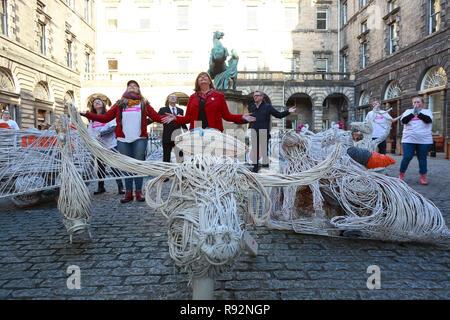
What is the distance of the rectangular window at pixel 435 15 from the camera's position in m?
15.6

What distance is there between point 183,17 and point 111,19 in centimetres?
724

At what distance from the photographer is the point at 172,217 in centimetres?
149

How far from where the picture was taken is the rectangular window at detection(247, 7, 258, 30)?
28.8 meters

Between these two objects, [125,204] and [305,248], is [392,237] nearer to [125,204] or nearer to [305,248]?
[305,248]

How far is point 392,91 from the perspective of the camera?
2022 cm

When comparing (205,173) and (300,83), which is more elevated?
(300,83)

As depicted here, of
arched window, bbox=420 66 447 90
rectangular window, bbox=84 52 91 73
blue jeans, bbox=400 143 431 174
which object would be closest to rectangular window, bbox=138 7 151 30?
rectangular window, bbox=84 52 91 73

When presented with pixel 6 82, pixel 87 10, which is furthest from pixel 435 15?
pixel 87 10

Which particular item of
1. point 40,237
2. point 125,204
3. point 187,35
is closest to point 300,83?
point 187,35

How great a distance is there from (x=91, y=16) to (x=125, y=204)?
96.8 feet

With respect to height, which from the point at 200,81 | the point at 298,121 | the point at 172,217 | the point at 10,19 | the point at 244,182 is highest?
the point at 10,19

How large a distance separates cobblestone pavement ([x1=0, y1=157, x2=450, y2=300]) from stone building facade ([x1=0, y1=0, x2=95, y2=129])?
16.2 m

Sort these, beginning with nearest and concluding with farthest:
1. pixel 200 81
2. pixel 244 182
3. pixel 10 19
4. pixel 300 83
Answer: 1. pixel 244 182
2. pixel 200 81
3. pixel 10 19
4. pixel 300 83

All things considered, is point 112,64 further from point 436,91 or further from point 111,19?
point 436,91
